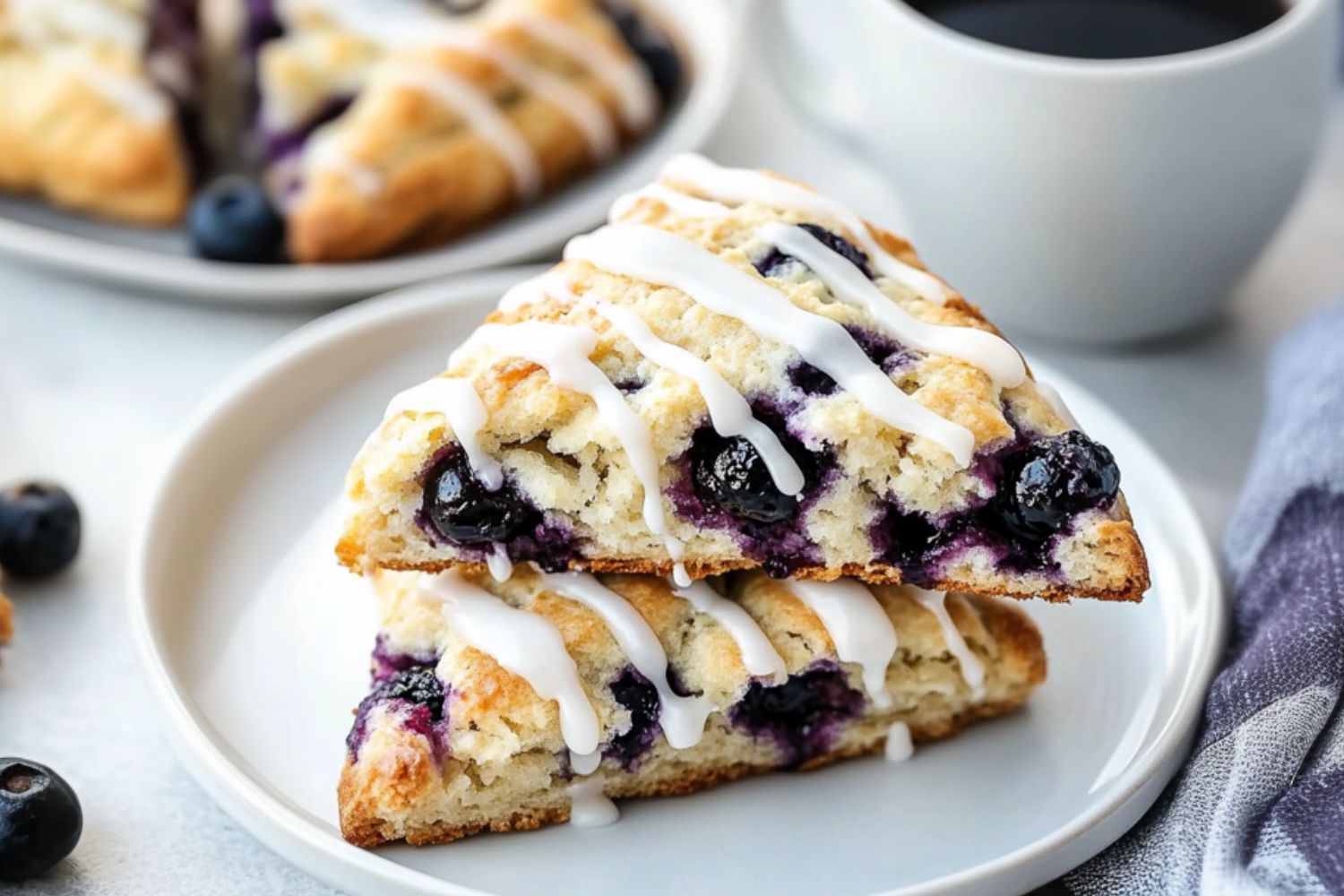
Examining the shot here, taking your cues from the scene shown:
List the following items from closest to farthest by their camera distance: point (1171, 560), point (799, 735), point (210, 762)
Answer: point (210, 762)
point (799, 735)
point (1171, 560)

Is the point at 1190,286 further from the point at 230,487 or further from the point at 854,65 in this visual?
the point at 230,487

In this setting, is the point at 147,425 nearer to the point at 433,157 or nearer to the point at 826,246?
the point at 433,157

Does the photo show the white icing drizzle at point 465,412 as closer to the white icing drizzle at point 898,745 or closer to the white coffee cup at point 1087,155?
the white icing drizzle at point 898,745

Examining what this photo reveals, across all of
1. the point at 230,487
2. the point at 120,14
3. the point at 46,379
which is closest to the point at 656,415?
the point at 230,487

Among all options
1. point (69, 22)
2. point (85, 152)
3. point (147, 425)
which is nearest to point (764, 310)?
point (147, 425)

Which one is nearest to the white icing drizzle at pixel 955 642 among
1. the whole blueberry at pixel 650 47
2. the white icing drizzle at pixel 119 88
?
the whole blueberry at pixel 650 47

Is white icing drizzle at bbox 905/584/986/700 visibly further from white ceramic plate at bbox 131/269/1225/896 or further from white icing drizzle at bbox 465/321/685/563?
white icing drizzle at bbox 465/321/685/563
